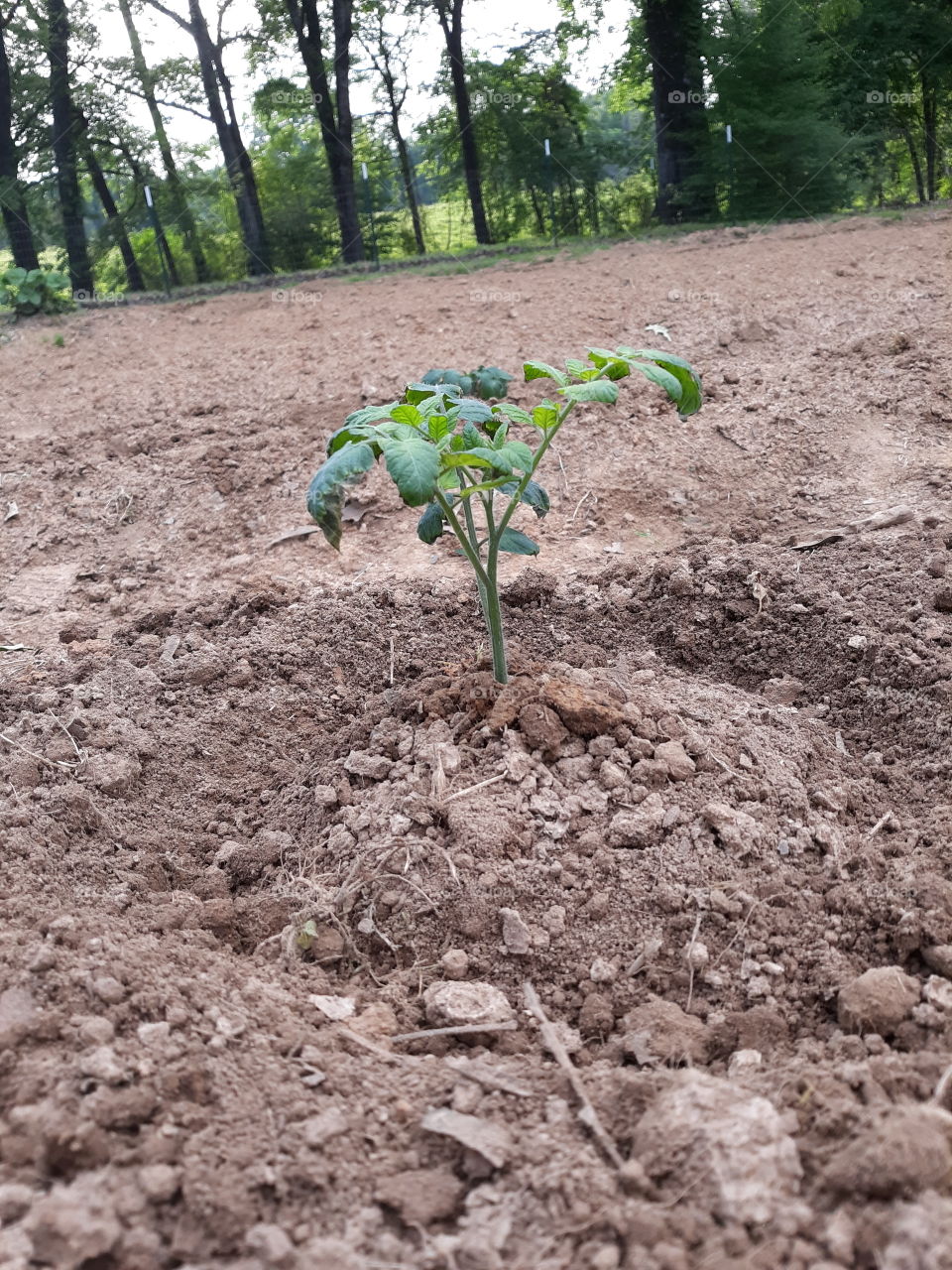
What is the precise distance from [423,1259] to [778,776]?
1.50 metres

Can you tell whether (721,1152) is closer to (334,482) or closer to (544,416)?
(334,482)

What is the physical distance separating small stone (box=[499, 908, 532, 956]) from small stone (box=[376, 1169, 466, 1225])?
628mm

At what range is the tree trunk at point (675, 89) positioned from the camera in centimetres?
1165

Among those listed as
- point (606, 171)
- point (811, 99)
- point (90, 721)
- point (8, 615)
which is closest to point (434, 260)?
point (811, 99)

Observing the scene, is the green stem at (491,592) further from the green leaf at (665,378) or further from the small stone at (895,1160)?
the small stone at (895,1160)

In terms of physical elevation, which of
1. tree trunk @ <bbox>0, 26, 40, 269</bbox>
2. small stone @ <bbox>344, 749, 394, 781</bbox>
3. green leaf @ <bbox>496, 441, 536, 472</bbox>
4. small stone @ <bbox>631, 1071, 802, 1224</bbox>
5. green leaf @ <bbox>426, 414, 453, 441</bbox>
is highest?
tree trunk @ <bbox>0, 26, 40, 269</bbox>

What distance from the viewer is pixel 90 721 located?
291 centimetres

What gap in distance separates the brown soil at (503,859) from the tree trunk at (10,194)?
8.20 meters

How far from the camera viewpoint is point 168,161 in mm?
14953

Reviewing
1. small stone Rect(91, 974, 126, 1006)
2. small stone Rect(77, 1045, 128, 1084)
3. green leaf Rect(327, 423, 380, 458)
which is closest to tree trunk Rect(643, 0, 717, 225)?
green leaf Rect(327, 423, 380, 458)

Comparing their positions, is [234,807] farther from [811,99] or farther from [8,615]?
[811,99]

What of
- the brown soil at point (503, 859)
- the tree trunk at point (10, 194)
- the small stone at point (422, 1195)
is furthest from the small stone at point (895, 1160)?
the tree trunk at point (10, 194)

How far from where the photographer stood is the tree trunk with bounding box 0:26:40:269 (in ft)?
37.4

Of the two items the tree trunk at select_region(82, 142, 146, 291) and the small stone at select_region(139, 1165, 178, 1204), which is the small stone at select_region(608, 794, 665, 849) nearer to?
the small stone at select_region(139, 1165, 178, 1204)
